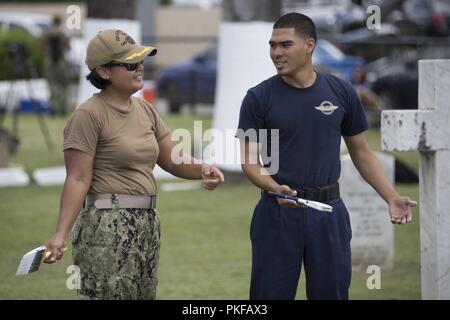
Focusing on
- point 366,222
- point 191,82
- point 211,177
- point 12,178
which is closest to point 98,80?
point 211,177

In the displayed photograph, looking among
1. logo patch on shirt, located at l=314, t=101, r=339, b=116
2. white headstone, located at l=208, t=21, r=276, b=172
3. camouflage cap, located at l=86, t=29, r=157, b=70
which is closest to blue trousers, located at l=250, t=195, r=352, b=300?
logo patch on shirt, located at l=314, t=101, r=339, b=116

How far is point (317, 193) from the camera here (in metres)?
5.80

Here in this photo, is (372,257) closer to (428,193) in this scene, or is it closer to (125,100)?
(428,193)

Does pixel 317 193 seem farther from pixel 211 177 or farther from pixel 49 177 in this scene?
pixel 49 177

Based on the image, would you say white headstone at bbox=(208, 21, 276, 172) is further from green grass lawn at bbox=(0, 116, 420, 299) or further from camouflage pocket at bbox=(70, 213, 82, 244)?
camouflage pocket at bbox=(70, 213, 82, 244)

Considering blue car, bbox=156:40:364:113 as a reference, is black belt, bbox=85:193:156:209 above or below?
below

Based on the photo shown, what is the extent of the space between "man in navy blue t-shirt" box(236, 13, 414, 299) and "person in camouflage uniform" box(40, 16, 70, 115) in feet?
63.4

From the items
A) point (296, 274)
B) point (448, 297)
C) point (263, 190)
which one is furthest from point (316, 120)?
point (448, 297)

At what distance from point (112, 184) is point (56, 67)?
1978 cm

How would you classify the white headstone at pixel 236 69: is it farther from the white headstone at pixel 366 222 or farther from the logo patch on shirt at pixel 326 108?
the logo patch on shirt at pixel 326 108

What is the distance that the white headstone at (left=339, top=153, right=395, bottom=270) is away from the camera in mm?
9578

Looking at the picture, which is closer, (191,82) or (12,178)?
(12,178)

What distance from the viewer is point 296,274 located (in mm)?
5855

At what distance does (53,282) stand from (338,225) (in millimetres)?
3822
